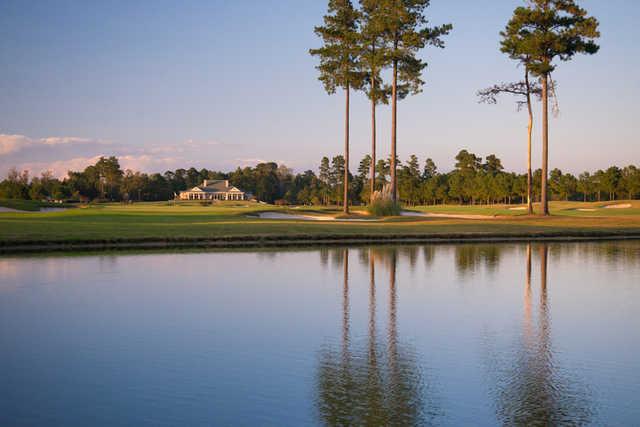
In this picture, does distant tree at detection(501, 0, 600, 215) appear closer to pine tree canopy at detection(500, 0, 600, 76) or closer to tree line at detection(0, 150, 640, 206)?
pine tree canopy at detection(500, 0, 600, 76)

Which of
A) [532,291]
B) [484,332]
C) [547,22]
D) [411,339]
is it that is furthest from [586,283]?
[547,22]

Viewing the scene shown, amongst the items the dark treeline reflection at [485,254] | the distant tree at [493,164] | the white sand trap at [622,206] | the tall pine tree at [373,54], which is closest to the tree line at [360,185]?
the distant tree at [493,164]

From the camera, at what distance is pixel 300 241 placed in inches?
862

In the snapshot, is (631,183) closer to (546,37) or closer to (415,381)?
(546,37)

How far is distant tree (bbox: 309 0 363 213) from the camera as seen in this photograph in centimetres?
3897

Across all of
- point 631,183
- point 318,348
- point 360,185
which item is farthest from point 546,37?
point 360,185

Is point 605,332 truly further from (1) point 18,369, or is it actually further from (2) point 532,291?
(1) point 18,369

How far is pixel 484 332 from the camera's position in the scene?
7832mm

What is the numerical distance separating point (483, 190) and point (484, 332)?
90.1 metres

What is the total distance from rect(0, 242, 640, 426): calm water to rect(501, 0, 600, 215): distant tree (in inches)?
862

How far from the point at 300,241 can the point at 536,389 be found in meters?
16.5

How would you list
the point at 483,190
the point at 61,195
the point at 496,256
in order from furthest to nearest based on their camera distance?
the point at 61,195 < the point at 483,190 < the point at 496,256

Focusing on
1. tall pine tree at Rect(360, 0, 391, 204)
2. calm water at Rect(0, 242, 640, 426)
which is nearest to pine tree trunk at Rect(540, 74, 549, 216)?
tall pine tree at Rect(360, 0, 391, 204)

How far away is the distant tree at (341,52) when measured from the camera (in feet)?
128
